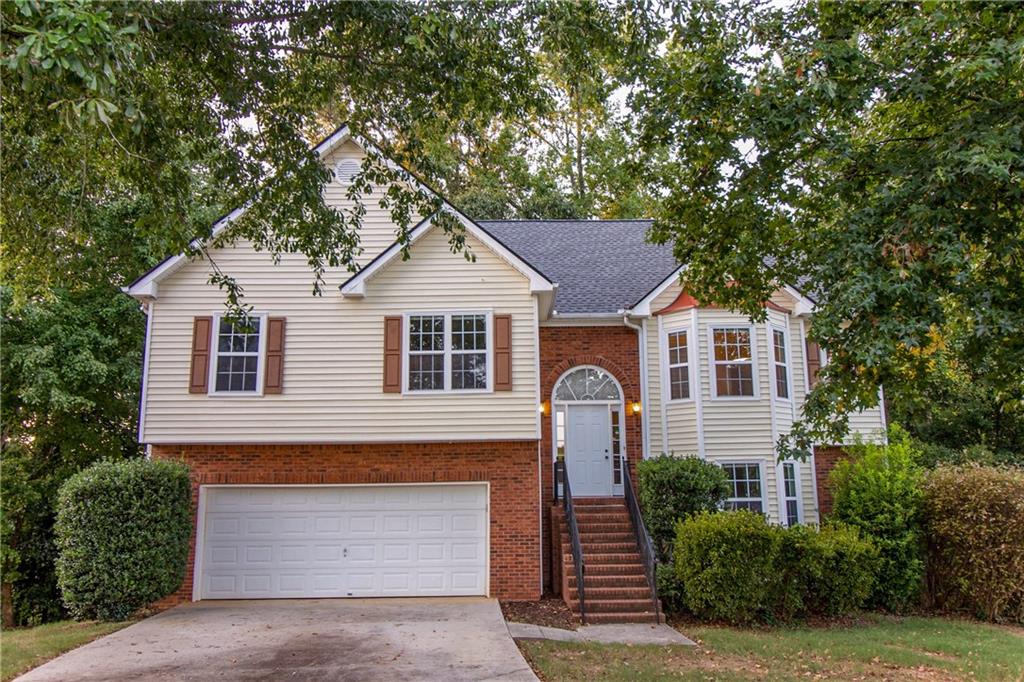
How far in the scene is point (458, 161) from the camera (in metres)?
25.5

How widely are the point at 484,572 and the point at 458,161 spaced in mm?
16612

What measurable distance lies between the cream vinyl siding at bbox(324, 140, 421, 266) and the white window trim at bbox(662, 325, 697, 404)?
555 cm

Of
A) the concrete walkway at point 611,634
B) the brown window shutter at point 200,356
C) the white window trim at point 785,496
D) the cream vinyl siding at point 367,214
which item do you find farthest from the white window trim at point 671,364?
the brown window shutter at point 200,356

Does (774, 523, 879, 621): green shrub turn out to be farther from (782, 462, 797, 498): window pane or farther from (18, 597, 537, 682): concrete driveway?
(18, 597, 537, 682): concrete driveway

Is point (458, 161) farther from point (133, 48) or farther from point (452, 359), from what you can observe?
point (133, 48)

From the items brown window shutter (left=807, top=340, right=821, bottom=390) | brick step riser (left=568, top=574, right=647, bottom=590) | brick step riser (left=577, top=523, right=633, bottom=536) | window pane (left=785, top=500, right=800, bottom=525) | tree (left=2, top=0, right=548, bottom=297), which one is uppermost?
tree (left=2, top=0, right=548, bottom=297)

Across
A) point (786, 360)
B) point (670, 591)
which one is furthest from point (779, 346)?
point (670, 591)

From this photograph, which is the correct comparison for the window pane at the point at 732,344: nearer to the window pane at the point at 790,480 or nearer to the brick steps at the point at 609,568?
the window pane at the point at 790,480

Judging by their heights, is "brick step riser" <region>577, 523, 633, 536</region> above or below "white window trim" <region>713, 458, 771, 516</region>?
below

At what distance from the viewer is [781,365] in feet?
48.3

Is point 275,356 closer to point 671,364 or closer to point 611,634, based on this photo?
point 611,634

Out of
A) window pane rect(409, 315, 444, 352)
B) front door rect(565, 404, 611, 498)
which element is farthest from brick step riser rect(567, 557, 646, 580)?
window pane rect(409, 315, 444, 352)

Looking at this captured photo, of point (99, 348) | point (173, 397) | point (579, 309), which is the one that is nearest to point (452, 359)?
point (579, 309)

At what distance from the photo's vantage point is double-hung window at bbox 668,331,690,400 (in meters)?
14.5
